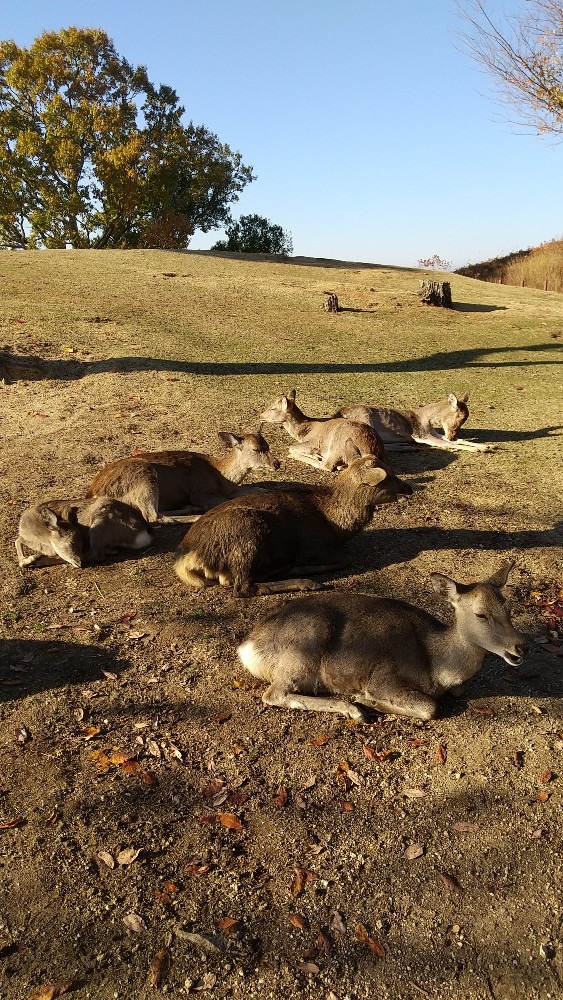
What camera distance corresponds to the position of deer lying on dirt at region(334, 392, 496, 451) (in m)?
11.0

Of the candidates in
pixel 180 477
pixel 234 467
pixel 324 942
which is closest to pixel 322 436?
pixel 234 467

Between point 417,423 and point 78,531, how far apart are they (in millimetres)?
5785

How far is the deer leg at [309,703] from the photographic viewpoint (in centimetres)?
472

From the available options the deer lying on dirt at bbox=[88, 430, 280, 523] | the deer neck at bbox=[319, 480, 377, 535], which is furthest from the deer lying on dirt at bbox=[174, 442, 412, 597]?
the deer lying on dirt at bbox=[88, 430, 280, 523]

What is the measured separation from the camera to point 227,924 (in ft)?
11.0

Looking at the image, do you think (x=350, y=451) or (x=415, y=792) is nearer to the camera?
(x=415, y=792)

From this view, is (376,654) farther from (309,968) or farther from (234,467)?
(234,467)

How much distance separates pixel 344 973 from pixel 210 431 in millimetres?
8537

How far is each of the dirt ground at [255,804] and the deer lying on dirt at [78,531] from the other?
156 mm

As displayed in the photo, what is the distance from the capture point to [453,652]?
15.6ft

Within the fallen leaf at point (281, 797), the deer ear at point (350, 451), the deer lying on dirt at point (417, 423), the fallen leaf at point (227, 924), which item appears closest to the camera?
the fallen leaf at point (227, 924)

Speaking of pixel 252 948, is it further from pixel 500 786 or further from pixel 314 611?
pixel 314 611

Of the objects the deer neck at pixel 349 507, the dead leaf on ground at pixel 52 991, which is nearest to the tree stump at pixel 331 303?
the deer neck at pixel 349 507

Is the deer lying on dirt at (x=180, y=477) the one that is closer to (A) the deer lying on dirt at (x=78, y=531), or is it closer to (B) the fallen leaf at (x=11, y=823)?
(A) the deer lying on dirt at (x=78, y=531)
